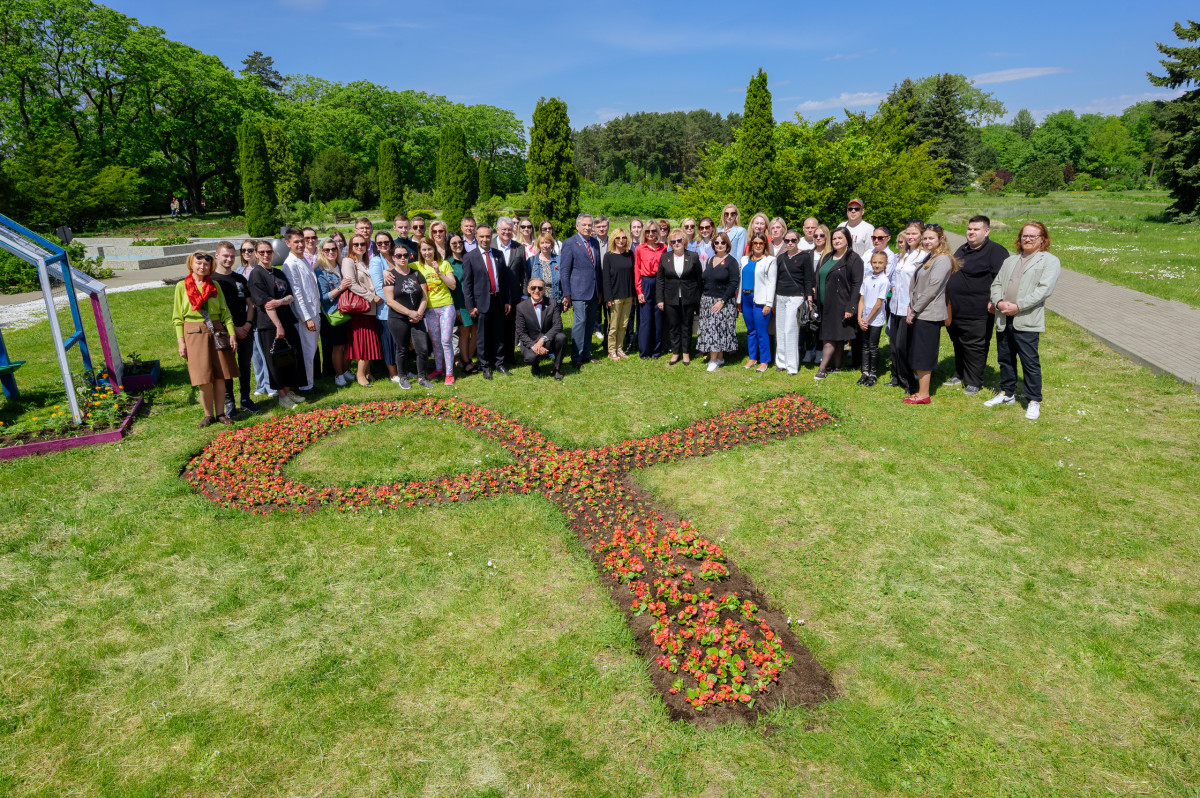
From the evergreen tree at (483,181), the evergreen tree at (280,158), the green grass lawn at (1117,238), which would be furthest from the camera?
the evergreen tree at (483,181)

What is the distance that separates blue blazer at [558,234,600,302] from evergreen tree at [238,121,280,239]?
2472 centimetres

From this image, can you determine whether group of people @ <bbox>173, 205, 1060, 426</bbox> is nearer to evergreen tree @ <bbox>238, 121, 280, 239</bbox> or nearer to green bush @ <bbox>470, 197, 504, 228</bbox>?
evergreen tree @ <bbox>238, 121, 280, 239</bbox>

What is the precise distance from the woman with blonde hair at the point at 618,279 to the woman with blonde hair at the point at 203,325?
515cm

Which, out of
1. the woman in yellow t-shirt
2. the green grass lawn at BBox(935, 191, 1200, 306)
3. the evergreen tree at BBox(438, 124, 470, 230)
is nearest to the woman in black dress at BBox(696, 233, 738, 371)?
the woman in yellow t-shirt

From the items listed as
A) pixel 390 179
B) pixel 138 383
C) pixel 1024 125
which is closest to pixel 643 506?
pixel 138 383

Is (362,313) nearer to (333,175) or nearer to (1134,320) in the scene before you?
(1134,320)

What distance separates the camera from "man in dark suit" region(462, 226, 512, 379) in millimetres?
8844

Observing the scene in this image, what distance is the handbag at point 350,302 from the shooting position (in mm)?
8438

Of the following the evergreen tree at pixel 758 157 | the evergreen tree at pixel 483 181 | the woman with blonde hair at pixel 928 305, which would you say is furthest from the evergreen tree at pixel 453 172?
the woman with blonde hair at pixel 928 305

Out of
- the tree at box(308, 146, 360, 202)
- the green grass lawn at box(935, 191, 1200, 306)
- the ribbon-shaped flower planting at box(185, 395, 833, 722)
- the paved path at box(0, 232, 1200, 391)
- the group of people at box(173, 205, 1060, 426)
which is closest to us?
the ribbon-shaped flower planting at box(185, 395, 833, 722)

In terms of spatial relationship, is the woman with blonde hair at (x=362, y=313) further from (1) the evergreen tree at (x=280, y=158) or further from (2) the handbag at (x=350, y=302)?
(1) the evergreen tree at (x=280, y=158)

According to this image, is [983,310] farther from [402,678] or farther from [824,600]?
[402,678]

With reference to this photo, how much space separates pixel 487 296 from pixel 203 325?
11.5ft

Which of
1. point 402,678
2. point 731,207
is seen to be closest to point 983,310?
point 731,207
